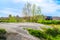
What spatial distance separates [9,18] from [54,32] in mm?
11535

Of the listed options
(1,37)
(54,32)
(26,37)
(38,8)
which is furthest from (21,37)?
(38,8)

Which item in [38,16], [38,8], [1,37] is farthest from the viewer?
[38,16]

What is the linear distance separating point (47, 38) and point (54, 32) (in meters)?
2.60

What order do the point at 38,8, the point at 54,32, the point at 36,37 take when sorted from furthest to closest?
the point at 38,8 → the point at 54,32 → the point at 36,37

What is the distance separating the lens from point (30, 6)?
25234 millimetres

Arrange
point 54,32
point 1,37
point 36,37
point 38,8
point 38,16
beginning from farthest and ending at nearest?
point 38,16 < point 38,8 < point 54,32 < point 36,37 < point 1,37

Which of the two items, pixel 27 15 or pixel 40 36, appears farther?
pixel 27 15

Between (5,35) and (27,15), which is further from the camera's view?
(27,15)

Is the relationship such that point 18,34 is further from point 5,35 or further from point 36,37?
point 36,37

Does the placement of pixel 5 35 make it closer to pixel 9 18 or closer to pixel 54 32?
pixel 54 32

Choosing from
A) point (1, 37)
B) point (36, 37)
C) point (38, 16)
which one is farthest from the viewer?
point (38, 16)

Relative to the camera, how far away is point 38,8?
24938mm

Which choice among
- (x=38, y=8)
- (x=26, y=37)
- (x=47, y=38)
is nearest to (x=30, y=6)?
(x=38, y=8)

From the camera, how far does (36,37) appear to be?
38.8 ft
